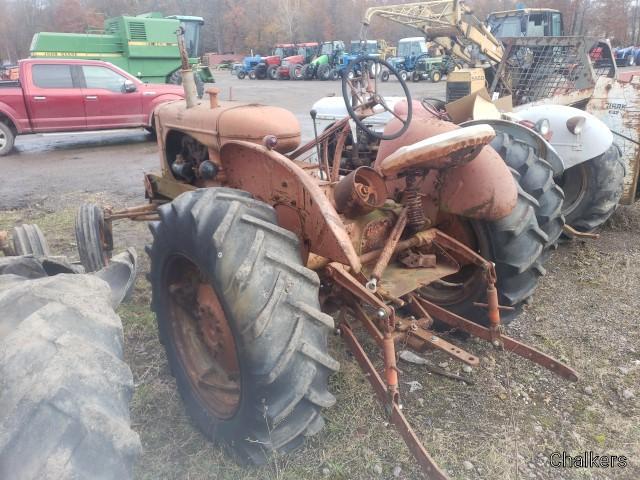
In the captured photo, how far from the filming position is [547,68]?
8.02 meters

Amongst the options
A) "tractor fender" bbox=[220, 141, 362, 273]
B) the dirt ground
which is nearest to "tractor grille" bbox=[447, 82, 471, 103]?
the dirt ground

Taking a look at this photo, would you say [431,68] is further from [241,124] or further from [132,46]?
[241,124]

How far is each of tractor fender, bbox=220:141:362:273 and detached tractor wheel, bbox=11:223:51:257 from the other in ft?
5.99

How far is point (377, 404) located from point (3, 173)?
8.66 metres

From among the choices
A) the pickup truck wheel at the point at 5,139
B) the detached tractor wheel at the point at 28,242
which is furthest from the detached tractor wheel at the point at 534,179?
the pickup truck wheel at the point at 5,139

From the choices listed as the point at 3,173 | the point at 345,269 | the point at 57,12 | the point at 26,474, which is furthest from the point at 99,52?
the point at 57,12

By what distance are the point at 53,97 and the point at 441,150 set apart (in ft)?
34.7

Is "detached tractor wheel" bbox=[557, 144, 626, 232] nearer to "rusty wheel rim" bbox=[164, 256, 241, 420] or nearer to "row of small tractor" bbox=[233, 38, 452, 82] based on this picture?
"rusty wheel rim" bbox=[164, 256, 241, 420]

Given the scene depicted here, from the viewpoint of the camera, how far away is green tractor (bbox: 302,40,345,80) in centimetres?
2997

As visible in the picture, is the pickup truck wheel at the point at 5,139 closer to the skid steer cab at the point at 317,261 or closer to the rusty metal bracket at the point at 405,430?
the skid steer cab at the point at 317,261

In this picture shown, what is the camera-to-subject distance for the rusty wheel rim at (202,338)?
8.28 ft

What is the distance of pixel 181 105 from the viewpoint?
4.11m

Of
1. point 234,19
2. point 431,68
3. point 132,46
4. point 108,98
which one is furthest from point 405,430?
point 234,19

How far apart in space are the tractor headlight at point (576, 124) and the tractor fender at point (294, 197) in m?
3.00
